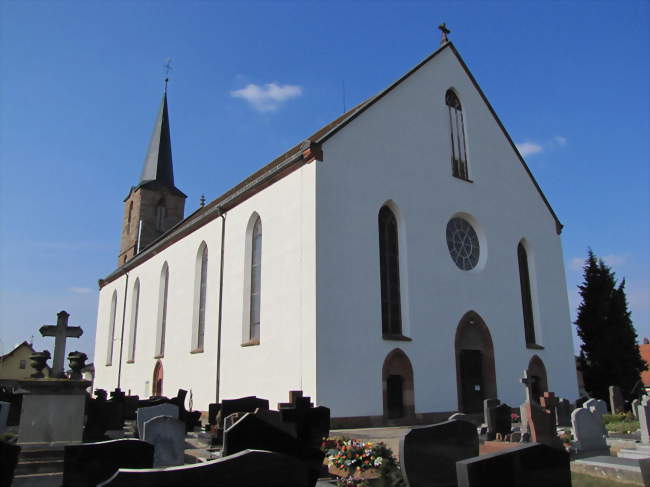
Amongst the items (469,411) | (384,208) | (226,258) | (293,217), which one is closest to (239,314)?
(226,258)

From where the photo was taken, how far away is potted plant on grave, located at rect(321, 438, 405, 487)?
7.24m

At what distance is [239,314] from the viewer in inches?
732

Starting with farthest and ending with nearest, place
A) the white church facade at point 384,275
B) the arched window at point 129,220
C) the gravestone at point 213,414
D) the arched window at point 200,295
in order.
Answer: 1. the arched window at point 129,220
2. the arched window at point 200,295
3. the white church facade at point 384,275
4. the gravestone at point 213,414

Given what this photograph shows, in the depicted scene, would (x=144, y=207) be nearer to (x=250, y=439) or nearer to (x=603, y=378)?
(x=603, y=378)

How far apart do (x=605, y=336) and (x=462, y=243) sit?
1154 centimetres

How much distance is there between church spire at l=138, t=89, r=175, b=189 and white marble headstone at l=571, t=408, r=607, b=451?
31.2 meters

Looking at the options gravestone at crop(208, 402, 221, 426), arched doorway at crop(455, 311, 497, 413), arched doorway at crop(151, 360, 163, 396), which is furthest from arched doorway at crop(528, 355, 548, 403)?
arched doorway at crop(151, 360, 163, 396)

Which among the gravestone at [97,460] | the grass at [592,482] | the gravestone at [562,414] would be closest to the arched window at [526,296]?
the gravestone at [562,414]

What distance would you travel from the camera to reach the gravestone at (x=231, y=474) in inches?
141

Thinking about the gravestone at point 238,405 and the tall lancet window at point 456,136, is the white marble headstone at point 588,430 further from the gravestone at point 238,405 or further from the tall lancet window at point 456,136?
the tall lancet window at point 456,136

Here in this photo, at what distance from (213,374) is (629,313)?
20696mm

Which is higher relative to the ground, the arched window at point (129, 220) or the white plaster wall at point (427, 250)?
the arched window at point (129, 220)

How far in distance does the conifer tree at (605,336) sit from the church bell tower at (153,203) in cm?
2588

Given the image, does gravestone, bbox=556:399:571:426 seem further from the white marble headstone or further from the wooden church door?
the white marble headstone
